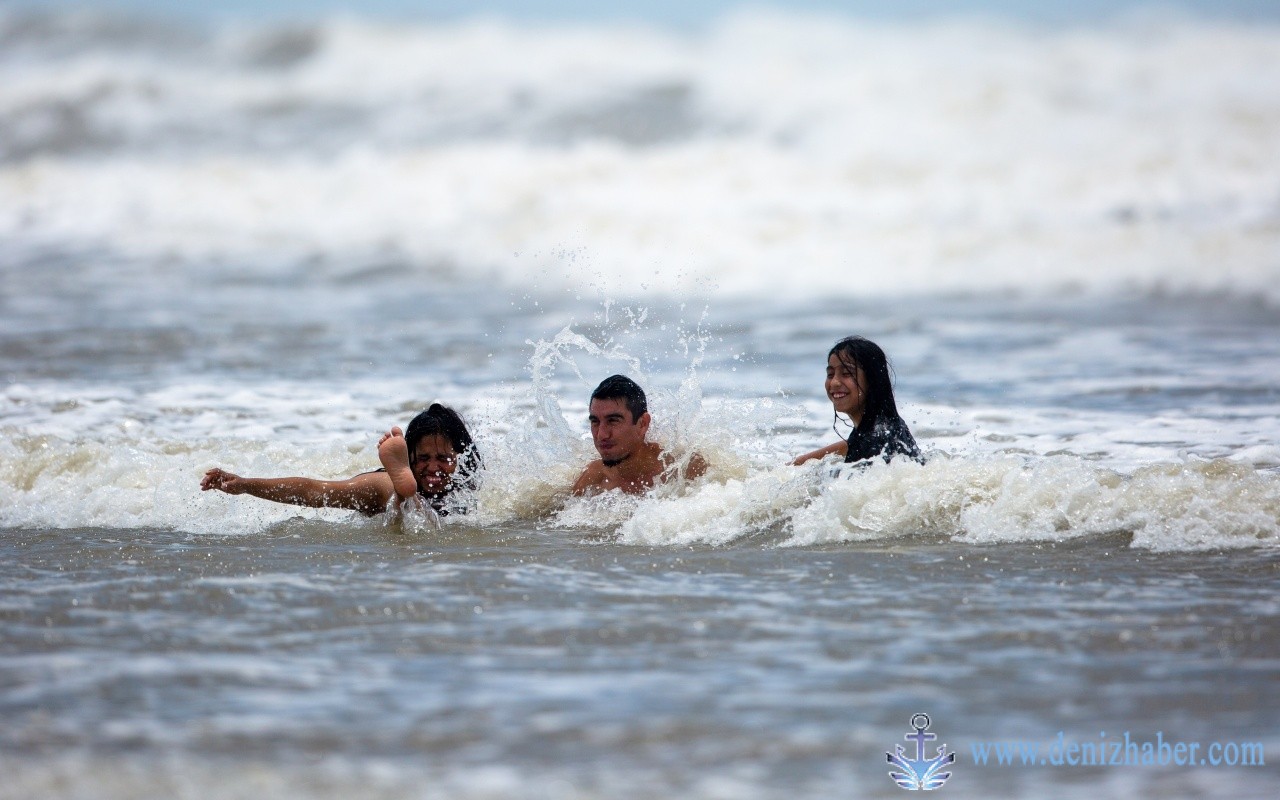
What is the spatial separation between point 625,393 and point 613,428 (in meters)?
0.19

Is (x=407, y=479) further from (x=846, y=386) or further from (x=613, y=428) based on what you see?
(x=846, y=386)

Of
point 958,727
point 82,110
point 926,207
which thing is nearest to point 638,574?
point 958,727

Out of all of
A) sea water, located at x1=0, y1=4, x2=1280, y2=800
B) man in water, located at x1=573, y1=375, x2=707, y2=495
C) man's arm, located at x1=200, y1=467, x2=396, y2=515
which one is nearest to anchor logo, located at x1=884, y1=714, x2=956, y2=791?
sea water, located at x1=0, y1=4, x2=1280, y2=800

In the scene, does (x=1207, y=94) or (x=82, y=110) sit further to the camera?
(x=82, y=110)

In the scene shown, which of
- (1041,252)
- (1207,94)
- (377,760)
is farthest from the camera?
(1207,94)

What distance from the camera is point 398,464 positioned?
6980mm

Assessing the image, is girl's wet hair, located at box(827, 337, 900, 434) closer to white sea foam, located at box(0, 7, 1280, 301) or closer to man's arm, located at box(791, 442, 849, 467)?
man's arm, located at box(791, 442, 849, 467)

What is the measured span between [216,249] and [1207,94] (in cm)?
1641

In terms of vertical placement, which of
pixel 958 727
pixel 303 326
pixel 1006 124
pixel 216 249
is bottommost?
pixel 958 727

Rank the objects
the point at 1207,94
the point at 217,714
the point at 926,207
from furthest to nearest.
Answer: the point at 1207,94 → the point at 926,207 → the point at 217,714

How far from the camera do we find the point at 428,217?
891 inches

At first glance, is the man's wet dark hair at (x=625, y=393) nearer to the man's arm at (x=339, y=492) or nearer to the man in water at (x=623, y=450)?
the man in water at (x=623, y=450)

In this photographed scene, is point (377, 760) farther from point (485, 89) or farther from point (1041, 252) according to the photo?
point (485, 89)

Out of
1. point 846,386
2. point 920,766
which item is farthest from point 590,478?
point 920,766
